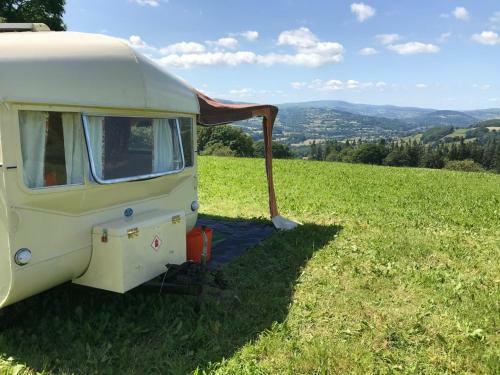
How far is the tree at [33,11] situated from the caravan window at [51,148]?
17525mm

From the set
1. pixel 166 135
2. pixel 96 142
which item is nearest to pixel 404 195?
pixel 166 135

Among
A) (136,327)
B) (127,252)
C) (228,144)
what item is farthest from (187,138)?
(228,144)

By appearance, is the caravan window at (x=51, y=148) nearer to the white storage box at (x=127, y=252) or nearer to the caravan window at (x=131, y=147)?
the caravan window at (x=131, y=147)

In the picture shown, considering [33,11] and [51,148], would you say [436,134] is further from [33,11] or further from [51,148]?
[51,148]

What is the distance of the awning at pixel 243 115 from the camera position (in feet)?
23.3

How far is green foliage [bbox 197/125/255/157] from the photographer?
148ft

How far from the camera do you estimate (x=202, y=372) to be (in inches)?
157

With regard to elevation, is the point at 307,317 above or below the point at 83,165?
below

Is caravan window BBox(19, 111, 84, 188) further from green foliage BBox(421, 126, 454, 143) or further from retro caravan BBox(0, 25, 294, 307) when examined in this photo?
green foliage BBox(421, 126, 454, 143)

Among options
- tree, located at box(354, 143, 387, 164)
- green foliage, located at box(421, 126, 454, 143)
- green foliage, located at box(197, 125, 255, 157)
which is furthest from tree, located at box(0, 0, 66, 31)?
green foliage, located at box(421, 126, 454, 143)

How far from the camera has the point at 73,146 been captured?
4.45 m

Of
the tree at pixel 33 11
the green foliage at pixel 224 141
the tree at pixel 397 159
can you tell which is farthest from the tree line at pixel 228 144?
the tree at pixel 33 11

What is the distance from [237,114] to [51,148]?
4.45 meters

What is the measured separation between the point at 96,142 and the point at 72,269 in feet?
4.40
